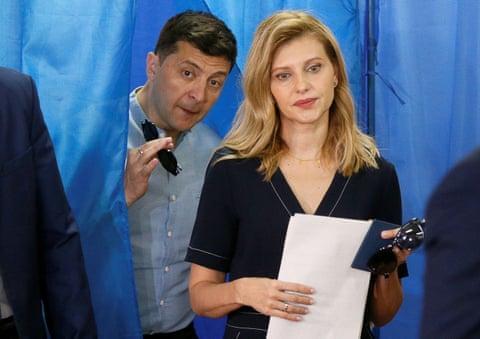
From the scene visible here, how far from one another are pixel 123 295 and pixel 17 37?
0.66 metres

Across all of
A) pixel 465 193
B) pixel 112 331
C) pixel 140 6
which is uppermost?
pixel 140 6

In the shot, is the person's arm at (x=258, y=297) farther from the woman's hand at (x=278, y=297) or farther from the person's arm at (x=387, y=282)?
the person's arm at (x=387, y=282)

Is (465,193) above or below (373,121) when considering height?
below

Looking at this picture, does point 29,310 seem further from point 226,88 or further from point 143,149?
point 226,88

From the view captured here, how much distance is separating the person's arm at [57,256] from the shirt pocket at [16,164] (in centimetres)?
4

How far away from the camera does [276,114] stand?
6.23 ft

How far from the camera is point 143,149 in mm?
2045

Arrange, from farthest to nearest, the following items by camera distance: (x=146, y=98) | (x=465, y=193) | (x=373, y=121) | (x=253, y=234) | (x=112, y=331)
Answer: (x=373, y=121) → (x=146, y=98) → (x=112, y=331) → (x=253, y=234) → (x=465, y=193)

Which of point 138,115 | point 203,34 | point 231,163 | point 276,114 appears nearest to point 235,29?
point 203,34

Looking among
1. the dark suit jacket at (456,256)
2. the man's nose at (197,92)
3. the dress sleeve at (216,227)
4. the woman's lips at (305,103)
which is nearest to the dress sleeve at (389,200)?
the woman's lips at (305,103)

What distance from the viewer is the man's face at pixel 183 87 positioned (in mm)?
2176

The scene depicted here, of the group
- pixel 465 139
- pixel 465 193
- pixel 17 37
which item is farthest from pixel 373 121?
pixel 465 193

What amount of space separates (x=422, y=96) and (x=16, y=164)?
4.06 ft

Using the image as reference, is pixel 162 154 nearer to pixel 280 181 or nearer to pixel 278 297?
pixel 280 181
